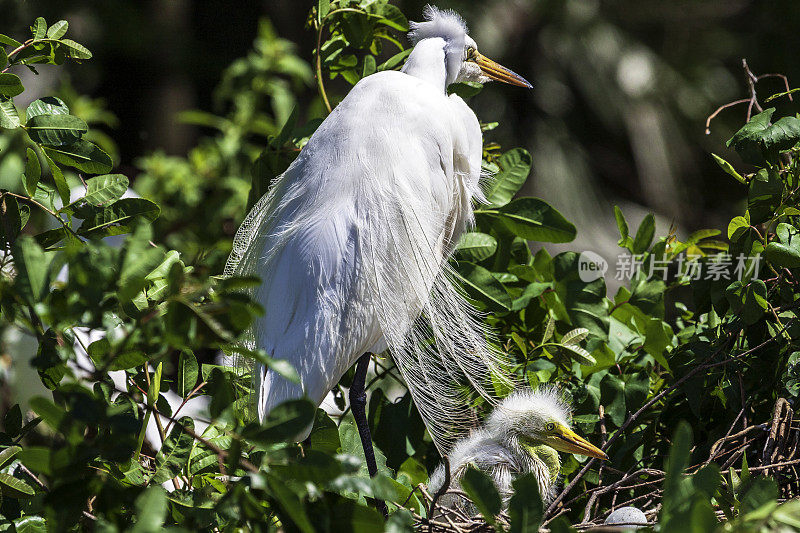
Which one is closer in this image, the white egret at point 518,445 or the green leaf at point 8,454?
the green leaf at point 8,454

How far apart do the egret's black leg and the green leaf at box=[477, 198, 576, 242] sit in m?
0.38

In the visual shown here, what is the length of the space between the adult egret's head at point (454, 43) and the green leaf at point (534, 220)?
0.99ft

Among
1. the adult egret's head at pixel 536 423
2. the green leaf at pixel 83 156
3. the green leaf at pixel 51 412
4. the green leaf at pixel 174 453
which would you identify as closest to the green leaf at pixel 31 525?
the green leaf at pixel 174 453

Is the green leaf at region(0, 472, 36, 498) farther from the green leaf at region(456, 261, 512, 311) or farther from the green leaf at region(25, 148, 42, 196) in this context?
the green leaf at region(456, 261, 512, 311)

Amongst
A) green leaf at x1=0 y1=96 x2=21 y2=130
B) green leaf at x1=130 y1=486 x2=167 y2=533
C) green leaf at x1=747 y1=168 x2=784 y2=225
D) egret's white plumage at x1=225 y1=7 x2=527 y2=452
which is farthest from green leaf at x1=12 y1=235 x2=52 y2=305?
green leaf at x1=747 y1=168 x2=784 y2=225

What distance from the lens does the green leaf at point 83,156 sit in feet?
3.46

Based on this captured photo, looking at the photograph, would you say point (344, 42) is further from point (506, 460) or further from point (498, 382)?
point (506, 460)

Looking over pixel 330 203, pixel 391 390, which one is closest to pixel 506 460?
pixel 391 390

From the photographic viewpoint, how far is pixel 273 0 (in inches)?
211

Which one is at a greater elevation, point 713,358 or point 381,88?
point 381,88

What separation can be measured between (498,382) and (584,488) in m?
0.25

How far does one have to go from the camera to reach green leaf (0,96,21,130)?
1008mm

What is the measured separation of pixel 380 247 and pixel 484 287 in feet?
0.85

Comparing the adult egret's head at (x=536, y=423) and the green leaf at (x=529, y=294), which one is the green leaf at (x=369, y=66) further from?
the adult egret's head at (x=536, y=423)
